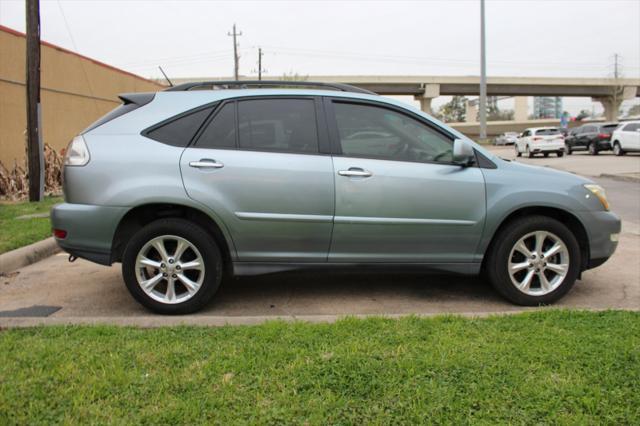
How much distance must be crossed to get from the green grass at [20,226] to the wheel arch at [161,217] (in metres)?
2.40

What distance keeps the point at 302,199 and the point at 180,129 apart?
1102 millimetres

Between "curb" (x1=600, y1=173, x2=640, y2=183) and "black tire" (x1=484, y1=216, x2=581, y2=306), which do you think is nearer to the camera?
"black tire" (x1=484, y1=216, x2=581, y2=306)

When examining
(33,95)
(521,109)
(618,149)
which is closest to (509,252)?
(33,95)

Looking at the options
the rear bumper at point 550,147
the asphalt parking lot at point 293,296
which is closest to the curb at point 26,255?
the asphalt parking lot at point 293,296

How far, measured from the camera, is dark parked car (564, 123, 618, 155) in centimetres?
2745

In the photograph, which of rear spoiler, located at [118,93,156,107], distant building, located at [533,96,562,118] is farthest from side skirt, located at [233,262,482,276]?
distant building, located at [533,96,562,118]

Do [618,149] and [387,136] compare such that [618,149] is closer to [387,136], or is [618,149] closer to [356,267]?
[387,136]

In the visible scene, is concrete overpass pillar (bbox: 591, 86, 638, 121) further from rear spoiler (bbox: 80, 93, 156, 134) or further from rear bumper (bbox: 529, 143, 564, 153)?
rear spoiler (bbox: 80, 93, 156, 134)

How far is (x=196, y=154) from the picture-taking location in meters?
4.02

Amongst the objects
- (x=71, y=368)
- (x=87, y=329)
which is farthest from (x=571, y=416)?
(x=87, y=329)

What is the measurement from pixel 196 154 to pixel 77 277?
85.6 inches

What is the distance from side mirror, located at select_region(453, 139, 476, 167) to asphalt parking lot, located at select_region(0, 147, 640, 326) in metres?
1.18

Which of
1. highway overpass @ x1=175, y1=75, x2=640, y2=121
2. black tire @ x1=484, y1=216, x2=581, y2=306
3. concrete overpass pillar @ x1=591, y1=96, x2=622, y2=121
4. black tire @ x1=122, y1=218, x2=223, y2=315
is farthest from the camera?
concrete overpass pillar @ x1=591, y1=96, x2=622, y2=121

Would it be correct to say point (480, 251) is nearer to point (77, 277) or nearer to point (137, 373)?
point (137, 373)
